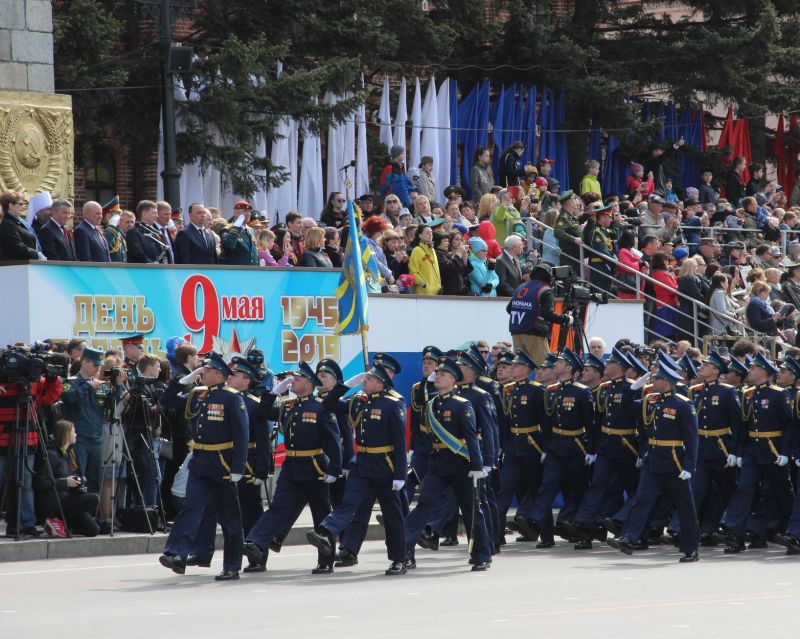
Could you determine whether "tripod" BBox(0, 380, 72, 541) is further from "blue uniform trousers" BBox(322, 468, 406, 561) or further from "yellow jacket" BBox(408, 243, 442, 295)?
"yellow jacket" BBox(408, 243, 442, 295)

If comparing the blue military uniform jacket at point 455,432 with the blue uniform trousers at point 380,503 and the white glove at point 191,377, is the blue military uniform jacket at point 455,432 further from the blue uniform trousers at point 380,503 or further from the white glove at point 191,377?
the white glove at point 191,377

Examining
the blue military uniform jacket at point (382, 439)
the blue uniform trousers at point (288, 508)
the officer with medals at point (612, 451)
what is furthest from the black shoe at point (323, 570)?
the officer with medals at point (612, 451)

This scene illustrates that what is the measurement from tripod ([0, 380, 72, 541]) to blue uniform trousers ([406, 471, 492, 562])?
3318 mm

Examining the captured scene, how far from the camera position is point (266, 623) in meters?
10.9

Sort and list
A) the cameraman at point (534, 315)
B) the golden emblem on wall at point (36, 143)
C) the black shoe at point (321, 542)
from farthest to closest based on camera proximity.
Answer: the golden emblem on wall at point (36, 143) < the cameraman at point (534, 315) < the black shoe at point (321, 542)

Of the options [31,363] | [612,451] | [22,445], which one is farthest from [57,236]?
[612,451]

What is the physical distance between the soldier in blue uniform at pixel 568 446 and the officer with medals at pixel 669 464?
110 centimetres

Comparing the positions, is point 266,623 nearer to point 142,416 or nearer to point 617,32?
point 142,416

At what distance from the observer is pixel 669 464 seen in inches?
594

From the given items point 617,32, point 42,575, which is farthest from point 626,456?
point 617,32

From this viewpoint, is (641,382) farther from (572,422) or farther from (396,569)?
(396,569)

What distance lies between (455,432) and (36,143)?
7958mm

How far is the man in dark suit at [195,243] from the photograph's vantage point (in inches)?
720

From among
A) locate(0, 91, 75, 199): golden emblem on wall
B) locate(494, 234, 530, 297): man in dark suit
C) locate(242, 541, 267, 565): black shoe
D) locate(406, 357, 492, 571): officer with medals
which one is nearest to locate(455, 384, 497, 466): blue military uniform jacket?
locate(406, 357, 492, 571): officer with medals
